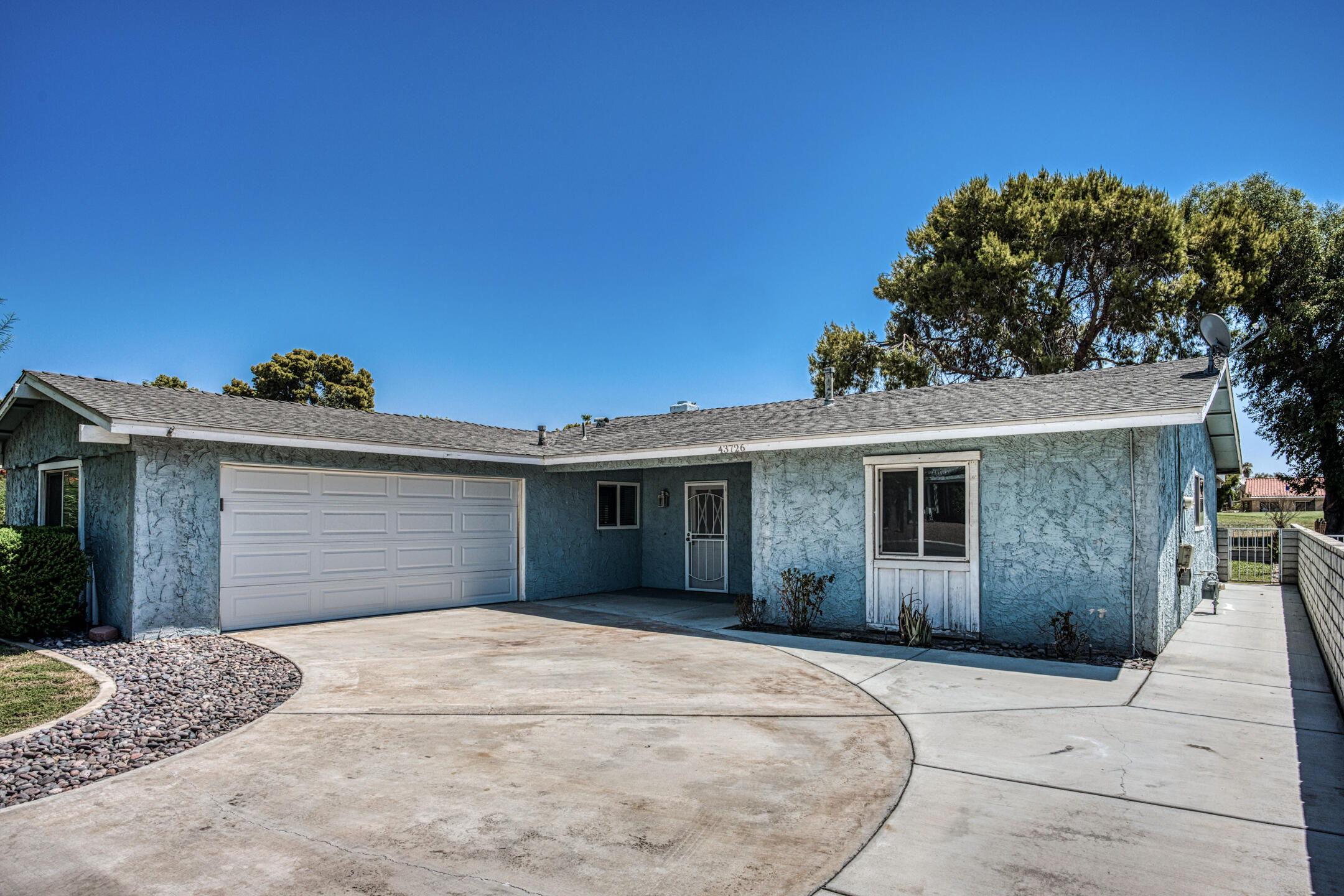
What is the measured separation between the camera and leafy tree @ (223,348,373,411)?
1387 inches

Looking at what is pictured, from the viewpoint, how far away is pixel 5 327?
5.64 metres

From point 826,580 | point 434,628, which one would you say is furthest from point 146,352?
point 826,580

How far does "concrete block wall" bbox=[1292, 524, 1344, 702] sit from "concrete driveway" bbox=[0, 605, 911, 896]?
433 centimetres

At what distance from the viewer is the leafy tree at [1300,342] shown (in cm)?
2109

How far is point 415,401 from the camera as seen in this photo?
113 feet

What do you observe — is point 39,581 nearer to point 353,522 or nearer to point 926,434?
point 353,522

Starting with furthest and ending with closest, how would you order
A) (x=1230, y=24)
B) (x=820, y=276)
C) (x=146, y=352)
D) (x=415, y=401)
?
(x=415, y=401) → (x=820, y=276) → (x=146, y=352) → (x=1230, y=24)

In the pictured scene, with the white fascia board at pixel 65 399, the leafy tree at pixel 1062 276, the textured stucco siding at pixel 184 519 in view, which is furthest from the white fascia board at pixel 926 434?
the leafy tree at pixel 1062 276

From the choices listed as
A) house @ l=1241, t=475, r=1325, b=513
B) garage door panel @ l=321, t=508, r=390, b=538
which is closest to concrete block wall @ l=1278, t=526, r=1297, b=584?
garage door panel @ l=321, t=508, r=390, b=538

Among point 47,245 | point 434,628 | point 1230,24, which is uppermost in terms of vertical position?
point 1230,24

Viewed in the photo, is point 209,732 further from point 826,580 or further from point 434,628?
point 826,580

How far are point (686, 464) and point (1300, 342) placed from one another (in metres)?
21.0

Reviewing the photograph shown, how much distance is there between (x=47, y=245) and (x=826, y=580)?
52.3ft

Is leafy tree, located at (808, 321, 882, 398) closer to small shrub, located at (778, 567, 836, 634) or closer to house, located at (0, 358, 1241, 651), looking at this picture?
house, located at (0, 358, 1241, 651)
